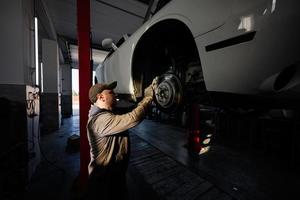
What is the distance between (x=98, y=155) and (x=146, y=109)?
0.55 m

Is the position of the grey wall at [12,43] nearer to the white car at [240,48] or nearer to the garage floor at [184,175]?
the garage floor at [184,175]

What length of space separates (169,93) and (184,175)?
5.09 ft

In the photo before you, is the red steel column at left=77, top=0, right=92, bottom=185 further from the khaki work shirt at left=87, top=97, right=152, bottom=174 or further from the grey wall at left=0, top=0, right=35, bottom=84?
the grey wall at left=0, top=0, right=35, bottom=84

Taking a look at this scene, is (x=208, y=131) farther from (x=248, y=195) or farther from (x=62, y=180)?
(x=62, y=180)

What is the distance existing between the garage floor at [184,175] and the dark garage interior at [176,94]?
0.06 ft

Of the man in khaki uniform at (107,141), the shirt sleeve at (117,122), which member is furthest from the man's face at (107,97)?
the shirt sleeve at (117,122)

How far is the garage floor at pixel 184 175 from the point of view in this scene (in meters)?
1.86

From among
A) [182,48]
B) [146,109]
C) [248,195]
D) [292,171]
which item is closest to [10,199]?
[146,109]

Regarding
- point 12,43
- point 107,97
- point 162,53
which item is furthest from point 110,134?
point 12,43

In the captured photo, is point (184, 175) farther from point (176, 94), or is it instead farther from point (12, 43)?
point (12, 43)

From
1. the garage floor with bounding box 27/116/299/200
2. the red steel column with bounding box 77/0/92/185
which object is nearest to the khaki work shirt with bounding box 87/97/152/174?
the red steel column with bounding box 77/0/92/185

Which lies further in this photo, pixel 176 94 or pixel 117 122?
pixel 176 94

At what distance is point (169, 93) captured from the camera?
1384 millimetres

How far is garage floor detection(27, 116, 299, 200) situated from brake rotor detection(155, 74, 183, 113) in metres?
1.19
